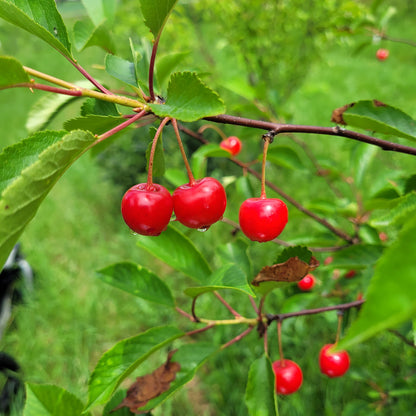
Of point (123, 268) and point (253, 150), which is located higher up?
point (123, 268)

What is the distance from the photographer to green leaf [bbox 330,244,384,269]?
45.9 inches

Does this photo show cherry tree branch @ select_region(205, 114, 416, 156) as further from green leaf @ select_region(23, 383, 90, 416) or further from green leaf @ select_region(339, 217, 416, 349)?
green leaf @ select_region(23, 383, 90, 416)

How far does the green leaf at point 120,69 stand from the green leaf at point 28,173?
258 mm

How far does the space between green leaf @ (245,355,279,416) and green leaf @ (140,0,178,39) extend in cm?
87

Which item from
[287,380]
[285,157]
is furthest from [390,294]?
[285,157]

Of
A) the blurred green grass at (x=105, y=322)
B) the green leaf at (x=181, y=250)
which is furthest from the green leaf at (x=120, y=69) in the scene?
the blurred green grass at (x=105, y=322)

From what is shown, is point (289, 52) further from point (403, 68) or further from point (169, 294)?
point (403, 68)

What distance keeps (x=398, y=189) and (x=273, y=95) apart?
1436 mm

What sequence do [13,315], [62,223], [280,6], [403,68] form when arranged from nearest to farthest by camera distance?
[13,315] < [280,6] < [62,223] < [403,68]

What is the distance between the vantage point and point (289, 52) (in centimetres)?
387

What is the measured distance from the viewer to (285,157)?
158 centimetres

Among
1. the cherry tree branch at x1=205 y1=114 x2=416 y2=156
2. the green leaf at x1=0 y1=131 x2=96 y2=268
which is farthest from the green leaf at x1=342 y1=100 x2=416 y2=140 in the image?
the green leaf at x1=0 y1=131 x2=96 y2=268

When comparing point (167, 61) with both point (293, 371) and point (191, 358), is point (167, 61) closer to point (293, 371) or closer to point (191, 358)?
point (191, 358)

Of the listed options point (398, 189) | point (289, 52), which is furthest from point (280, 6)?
point (398, 189)
